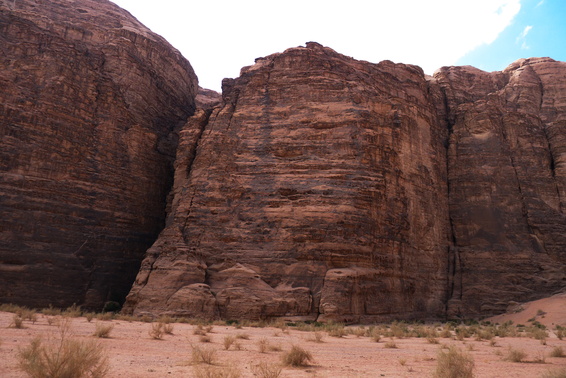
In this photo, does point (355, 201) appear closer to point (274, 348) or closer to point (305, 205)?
point (305, 205)

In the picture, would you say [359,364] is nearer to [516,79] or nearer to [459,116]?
[459,116]

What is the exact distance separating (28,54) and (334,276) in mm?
22387

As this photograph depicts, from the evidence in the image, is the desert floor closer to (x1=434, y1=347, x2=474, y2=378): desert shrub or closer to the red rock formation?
(x1=434, y1=347, x2=474, y2=378): desert shrub

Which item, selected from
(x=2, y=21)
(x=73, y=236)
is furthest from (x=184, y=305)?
(x=2, y=21)

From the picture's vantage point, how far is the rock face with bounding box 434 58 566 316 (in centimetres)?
2731

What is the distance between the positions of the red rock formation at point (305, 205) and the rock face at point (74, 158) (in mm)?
3774

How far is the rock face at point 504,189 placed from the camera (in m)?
27.3

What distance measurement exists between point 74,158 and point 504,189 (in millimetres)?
29403

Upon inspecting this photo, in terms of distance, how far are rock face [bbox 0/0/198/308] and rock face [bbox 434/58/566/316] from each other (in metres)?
21.8

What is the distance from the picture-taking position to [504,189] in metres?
30.3

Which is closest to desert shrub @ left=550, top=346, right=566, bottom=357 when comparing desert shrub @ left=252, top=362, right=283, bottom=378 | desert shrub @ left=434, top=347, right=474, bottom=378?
desert shrub @ left=434, top=347, right=474, bottom=378

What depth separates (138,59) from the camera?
30.7 m

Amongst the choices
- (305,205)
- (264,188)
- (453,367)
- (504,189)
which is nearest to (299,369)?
(453,367)

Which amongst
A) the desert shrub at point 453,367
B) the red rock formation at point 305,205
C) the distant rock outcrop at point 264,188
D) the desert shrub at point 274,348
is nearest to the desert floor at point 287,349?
the desert shrub at point 274,348
